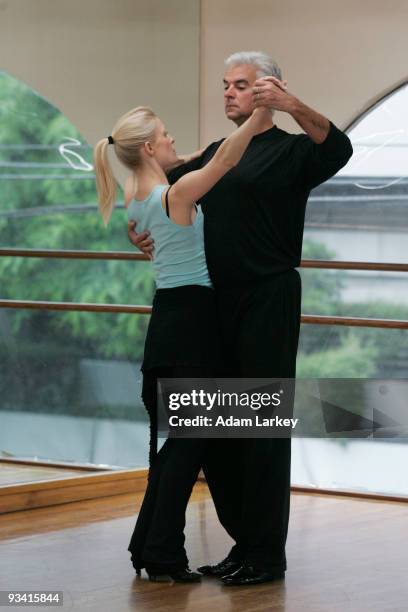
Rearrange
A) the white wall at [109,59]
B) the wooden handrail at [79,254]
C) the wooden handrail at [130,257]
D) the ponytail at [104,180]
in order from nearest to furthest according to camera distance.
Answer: the ponytail at [104,180]
the white wall at [109,59]
the wooden handrail at [130,257]
the wooden handrail at [79,254]

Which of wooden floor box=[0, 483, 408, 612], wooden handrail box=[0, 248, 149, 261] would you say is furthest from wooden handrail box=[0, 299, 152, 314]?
wooden floor box=[0, 483, 408, 612]

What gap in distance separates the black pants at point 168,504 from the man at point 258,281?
139 millimetres

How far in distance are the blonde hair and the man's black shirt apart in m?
0.28

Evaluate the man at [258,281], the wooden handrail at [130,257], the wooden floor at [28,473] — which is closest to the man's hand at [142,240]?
the man at [258,281]

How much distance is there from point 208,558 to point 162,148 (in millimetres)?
1251

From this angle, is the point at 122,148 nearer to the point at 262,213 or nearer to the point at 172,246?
the point at 172,246

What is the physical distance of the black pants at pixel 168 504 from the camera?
10.8 ft

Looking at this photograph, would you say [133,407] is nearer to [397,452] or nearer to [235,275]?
[397,452]

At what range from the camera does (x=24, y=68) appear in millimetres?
4754

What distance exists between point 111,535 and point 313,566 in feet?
2.46

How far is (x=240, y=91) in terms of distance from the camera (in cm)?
340

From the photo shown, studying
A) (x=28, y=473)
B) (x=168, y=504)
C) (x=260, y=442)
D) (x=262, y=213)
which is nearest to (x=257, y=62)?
(x=262, y=213)

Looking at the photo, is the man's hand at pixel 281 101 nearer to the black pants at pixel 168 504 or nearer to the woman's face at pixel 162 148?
the woman's face at pixel 162 148

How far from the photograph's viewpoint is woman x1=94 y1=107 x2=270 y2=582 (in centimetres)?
329
